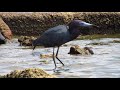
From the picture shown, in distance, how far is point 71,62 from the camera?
708 centimetres

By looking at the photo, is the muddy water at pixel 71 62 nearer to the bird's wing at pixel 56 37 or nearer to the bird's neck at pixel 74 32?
the bird's wing at pixel 56 37

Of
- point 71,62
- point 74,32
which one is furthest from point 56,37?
point 71,62

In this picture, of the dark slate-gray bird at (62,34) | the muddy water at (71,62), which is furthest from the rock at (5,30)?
the dark slate-gray bird at (62,34)

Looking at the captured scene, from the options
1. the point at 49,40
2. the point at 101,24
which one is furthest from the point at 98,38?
the point at 49,40

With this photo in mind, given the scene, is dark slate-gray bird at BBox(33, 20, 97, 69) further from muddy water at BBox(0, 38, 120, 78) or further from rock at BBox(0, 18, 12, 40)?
rock at BBox(0, 18, 12, 40)

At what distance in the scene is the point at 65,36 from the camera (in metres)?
6.35

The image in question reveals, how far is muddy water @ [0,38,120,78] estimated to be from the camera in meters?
5.80

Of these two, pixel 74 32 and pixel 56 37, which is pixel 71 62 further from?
pixel 74 32

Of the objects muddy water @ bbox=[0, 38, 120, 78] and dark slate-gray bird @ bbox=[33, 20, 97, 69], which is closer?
muddy water @ bbox=[0, 38, 120, 78]

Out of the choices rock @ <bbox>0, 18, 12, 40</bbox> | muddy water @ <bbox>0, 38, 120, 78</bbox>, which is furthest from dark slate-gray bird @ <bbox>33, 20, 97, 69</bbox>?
rock @ <bbox>0, 18, 12, 40</bbox>

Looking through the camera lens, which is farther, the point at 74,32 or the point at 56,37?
the point at 56,37
